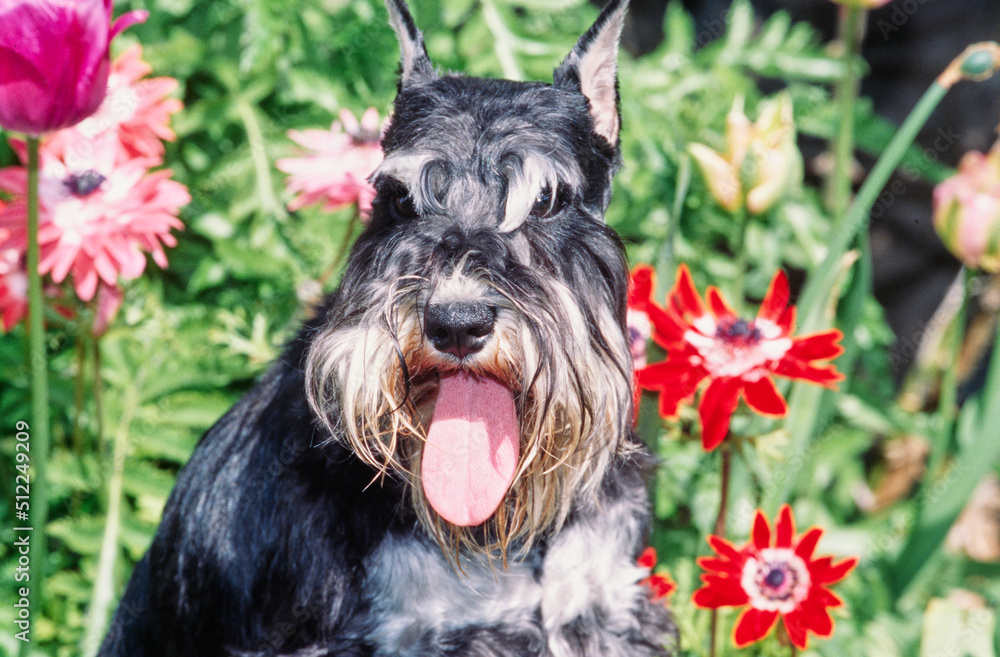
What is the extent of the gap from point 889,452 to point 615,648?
2.60 m

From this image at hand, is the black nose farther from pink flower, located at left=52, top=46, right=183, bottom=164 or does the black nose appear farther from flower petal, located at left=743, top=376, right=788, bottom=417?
pink flower, located at left=52, top=46, right=183, bottom=164

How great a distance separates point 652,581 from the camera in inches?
84.7

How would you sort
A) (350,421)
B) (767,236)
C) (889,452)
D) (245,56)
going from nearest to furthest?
(350,421), (245,56), (767,236), (889,452)

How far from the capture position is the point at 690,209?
3.05 m

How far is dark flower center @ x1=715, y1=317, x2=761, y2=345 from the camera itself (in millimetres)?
2018

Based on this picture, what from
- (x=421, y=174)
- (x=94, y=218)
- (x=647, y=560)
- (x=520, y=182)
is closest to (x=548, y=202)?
(x=520, y=182)

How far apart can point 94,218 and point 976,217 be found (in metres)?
2.31

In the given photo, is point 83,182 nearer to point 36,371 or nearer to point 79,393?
point 79,393

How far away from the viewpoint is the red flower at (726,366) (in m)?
1.97

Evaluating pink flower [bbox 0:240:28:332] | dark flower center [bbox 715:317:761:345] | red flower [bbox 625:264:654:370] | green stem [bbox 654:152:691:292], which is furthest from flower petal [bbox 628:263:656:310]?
pink flower [bbox 0:240:28:332]

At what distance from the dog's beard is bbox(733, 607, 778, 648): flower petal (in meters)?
0.42

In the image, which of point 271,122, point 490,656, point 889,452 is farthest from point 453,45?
point 889,452

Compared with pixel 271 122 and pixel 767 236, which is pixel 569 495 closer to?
pixel 767 236

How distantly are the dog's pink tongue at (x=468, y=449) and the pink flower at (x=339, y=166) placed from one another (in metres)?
1.01
